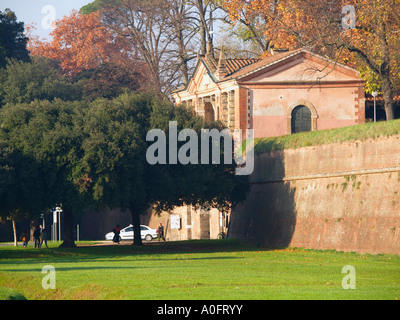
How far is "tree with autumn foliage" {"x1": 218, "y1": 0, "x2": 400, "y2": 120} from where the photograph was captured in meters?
46.6

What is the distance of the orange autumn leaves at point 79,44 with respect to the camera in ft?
280

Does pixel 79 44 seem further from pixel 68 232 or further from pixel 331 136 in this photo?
pixel 331 136

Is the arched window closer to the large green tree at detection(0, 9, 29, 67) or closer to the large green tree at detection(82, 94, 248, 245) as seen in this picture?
the large green tree at detection(82, 94, 248, 245)

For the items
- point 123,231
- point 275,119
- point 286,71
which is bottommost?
point 123,231

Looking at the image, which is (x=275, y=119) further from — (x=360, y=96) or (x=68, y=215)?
(x=68, y=215)

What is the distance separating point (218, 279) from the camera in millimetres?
22500

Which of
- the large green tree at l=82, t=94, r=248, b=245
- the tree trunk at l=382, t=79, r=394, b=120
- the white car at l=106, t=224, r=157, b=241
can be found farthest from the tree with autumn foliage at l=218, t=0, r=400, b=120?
the white car at l=106, t=224, r=157, b=241

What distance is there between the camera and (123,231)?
67.0 metres

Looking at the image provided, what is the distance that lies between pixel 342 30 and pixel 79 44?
4103 cm

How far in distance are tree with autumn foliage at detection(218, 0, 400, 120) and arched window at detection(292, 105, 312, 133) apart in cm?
443

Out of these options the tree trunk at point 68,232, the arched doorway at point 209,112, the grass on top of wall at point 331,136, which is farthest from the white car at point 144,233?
the tree trunk at point 68,232

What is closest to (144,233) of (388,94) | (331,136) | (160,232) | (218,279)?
(160,232)
